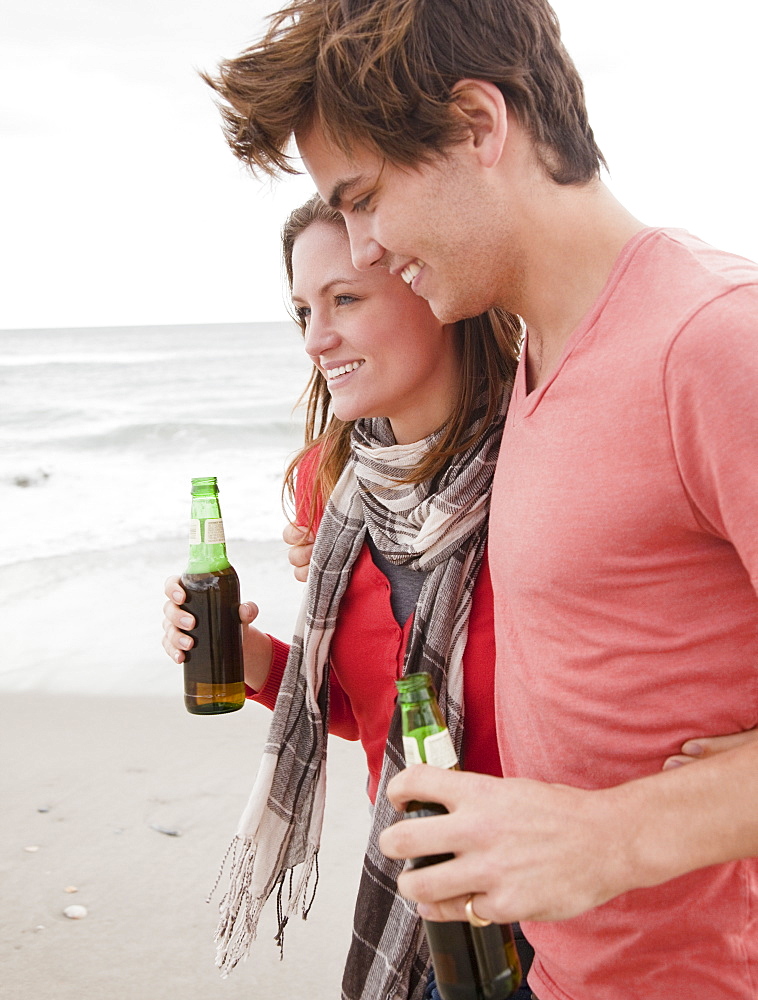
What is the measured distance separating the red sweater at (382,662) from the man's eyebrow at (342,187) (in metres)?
0.89

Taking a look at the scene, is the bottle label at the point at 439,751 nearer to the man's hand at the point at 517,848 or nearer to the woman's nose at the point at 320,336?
the man's hand at the point at 517,848

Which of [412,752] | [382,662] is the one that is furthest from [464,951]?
[382,662]

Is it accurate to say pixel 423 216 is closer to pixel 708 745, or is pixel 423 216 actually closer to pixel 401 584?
pixel 708 745

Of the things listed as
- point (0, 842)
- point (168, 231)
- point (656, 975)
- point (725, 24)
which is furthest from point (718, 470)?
point (168, 231)

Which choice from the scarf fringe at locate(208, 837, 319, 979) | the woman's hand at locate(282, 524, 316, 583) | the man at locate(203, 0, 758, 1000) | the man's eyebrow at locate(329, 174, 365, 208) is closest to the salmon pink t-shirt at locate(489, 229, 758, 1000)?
the man at locate(203, 0, 758, 1000)

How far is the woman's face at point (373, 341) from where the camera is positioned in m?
2.11

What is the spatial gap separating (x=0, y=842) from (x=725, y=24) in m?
13.8

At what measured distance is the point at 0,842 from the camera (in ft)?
13.3

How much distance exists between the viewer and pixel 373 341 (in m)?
2.10

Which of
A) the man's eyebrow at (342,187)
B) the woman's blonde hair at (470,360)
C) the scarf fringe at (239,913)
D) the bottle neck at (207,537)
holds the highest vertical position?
the man's eyebrow at (342,187)

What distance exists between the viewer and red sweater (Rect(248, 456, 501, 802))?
6.72 ft

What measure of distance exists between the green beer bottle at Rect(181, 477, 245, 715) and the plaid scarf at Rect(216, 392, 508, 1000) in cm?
18

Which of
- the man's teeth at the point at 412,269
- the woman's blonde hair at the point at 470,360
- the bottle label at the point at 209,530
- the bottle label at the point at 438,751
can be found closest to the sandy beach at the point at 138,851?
the bottle label at the point at 209,530

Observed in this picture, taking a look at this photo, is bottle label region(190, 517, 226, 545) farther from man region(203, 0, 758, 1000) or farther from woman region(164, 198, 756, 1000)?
man region(203, 0, 758, 1000)
